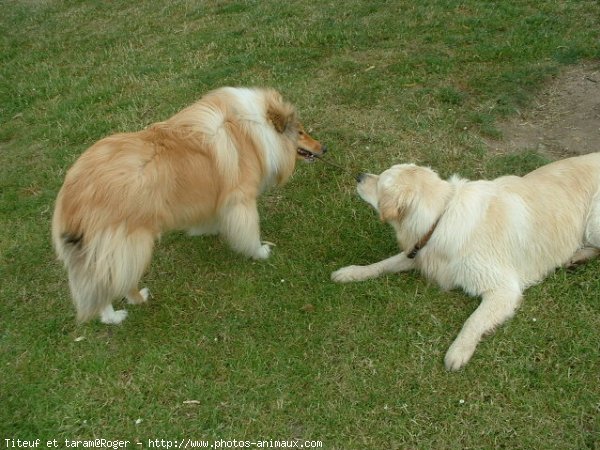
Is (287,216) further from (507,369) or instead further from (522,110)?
(522,110)

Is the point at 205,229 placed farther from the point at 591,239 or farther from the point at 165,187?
the point at 591,239

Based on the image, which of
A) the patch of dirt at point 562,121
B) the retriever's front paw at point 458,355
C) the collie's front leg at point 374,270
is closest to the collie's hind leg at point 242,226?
the collie's front leg at point 374,270

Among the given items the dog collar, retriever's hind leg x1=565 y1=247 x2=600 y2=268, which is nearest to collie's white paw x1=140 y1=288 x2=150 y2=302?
the dog collar

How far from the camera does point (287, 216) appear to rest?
15.6 ft

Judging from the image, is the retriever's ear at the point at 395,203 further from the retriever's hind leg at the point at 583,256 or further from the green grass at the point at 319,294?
the retriever's hind leg at the point at 583,256

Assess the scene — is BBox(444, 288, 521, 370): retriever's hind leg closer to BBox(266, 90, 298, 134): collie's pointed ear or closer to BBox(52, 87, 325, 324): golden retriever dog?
BBox(52, 87, 325, 324): golden retriever dog

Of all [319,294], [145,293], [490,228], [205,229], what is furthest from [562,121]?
[145,293]

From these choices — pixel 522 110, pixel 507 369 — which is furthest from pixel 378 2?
pixel 507 369

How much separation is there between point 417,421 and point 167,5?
9.15m

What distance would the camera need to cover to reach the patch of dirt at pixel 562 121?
5023mm

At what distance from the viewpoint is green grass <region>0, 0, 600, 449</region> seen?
317 cm

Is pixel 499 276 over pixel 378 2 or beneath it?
beneath

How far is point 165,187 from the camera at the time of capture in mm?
3346

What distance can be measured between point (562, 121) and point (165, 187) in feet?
13.7
